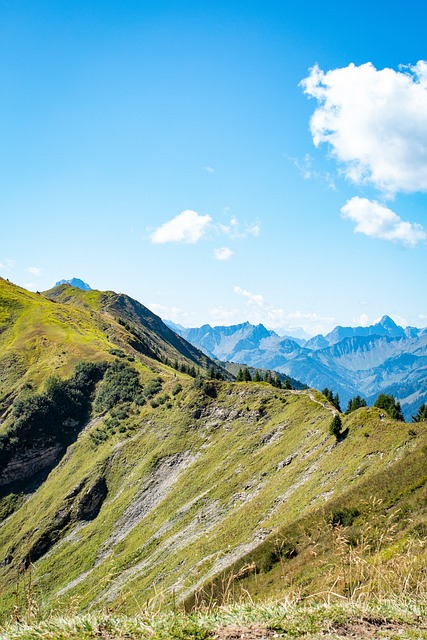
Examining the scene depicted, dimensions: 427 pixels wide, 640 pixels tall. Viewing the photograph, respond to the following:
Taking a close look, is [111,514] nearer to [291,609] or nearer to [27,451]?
[27,451]

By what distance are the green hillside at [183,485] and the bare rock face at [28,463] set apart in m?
0.25

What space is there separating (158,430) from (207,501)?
27.4 metres

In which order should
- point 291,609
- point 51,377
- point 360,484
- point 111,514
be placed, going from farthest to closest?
point 51,377, point 111,514, point 360,484, point 291,609

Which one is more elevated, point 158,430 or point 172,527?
point 158,430

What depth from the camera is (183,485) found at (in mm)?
67375

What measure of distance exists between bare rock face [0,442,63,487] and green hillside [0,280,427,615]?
0.81 feet

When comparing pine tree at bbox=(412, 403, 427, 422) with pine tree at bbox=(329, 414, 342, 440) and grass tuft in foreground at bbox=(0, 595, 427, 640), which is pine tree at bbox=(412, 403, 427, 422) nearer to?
pine tree at bbox=(329, 414, 342, 440)

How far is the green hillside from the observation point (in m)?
27.4

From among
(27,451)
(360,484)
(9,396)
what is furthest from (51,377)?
(360,484)

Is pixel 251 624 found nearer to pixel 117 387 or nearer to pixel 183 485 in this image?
pixel 183 485

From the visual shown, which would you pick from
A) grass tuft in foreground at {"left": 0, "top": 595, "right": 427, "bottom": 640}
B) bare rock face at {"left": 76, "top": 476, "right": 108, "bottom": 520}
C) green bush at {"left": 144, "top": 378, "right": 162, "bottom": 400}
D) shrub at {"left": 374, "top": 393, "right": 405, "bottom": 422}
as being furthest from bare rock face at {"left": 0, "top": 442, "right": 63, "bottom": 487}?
grass tuft in foreground at {"left": 0, "top": 595, "right": 427, "bottom": 640}

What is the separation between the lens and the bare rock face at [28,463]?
9500 cm

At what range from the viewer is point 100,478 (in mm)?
79750

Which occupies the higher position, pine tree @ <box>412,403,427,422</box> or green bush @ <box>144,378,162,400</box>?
pine tree @ <box>412,403,427,422</box>
